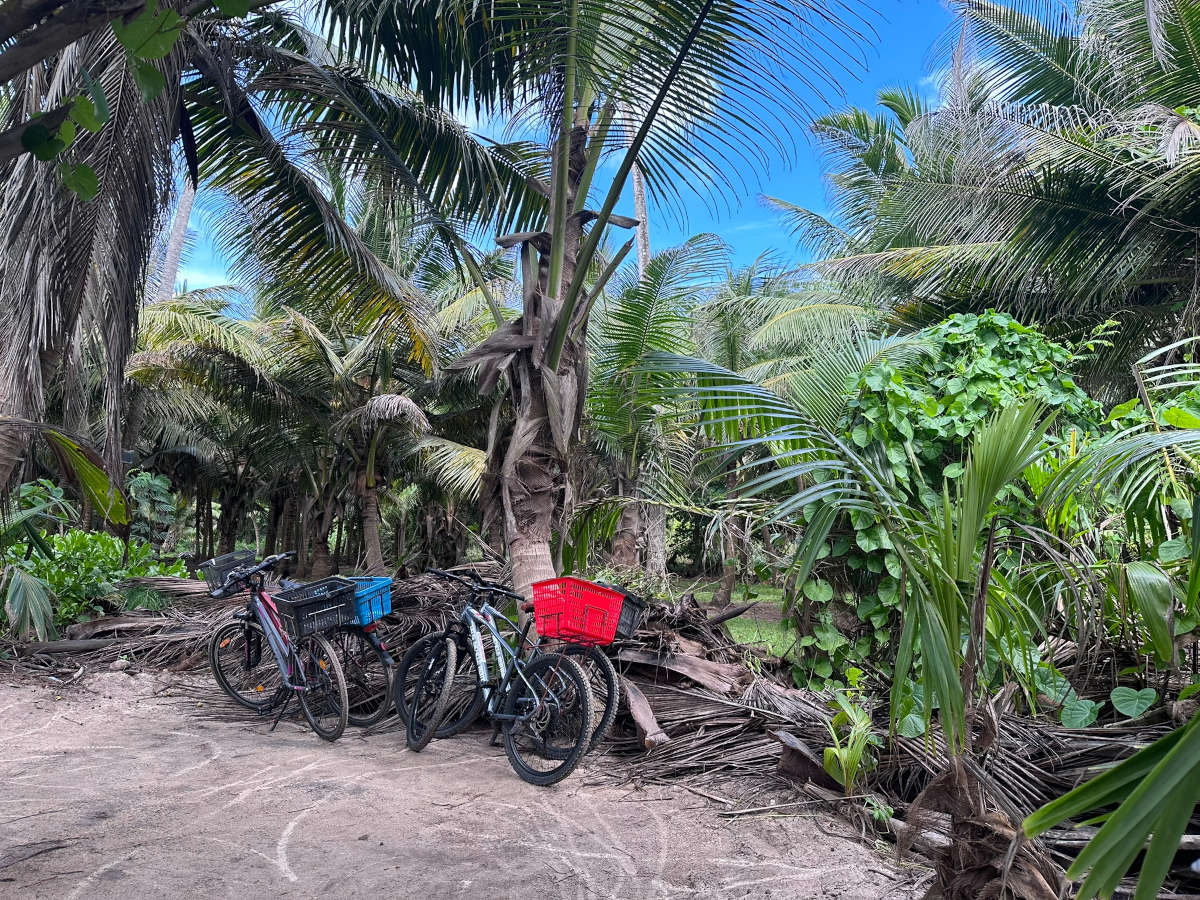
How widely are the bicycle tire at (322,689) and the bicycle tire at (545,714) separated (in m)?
1.27

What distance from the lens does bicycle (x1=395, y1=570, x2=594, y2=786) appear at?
4.48 m

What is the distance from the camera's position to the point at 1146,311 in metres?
10.1

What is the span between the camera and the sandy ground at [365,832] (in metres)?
3.17

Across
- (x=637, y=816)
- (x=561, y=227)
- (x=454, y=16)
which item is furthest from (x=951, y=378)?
(x=454, y=16)

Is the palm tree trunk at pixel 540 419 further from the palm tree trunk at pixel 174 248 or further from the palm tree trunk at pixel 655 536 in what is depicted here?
the palm tree trunk at pixel 174 248

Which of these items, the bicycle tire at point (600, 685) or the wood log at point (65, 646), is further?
the wood log at point (65, 646)

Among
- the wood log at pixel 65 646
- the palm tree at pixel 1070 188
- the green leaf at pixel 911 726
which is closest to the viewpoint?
the green leaf at pixel 911 726

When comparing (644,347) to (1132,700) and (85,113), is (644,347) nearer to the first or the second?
(1132,700)

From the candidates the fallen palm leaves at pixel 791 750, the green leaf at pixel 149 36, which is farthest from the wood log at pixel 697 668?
the green leaf at pixel 149 36

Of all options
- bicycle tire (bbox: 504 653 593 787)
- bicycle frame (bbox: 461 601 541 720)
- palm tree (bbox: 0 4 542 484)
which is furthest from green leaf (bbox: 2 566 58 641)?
bicycle tire (bbox: 504 653 593 787)

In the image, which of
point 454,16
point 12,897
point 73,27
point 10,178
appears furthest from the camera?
point 454,16

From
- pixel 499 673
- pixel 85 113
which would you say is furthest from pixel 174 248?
pixel 85 113

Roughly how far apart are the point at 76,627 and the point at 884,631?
7369 mm

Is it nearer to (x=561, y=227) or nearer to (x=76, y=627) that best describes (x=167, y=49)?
(x=561, y=227)
